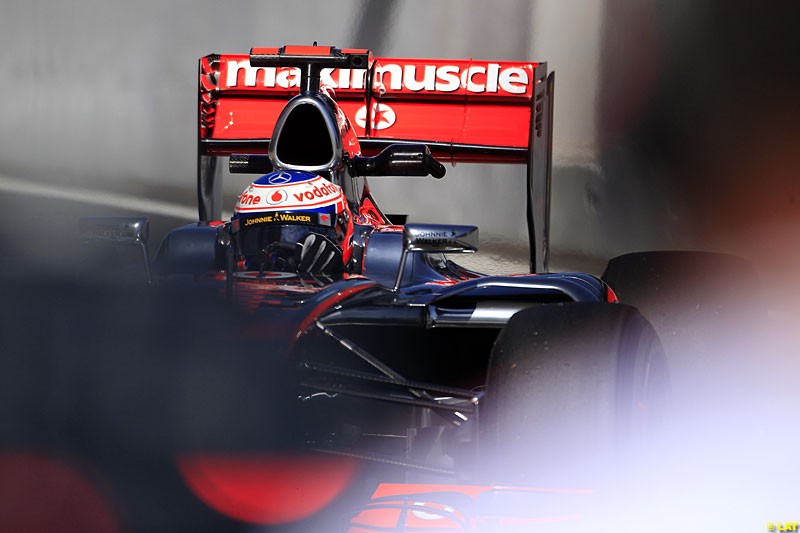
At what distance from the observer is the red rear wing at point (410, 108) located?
18.7 ft

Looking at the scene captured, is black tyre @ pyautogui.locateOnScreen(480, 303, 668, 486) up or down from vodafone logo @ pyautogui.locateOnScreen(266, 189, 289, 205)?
down

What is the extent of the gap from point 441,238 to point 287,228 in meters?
0.66

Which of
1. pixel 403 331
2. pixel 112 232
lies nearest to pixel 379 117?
pixel 112 232

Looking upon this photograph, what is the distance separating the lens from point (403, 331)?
10.5 feet

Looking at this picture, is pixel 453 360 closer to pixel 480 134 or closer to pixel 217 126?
pixel 480 134

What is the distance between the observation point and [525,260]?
933 cm

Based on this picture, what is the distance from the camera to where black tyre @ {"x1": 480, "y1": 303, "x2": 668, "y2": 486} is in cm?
242

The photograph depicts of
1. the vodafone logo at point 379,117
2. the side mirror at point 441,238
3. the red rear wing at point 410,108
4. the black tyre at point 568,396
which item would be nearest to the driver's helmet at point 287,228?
the side mirror at point 441,238

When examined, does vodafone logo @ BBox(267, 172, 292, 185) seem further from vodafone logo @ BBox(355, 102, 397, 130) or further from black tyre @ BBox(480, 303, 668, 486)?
vodafone logo @ BBox(355, 102, 397, 130)

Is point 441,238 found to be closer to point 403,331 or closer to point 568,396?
point 403,331

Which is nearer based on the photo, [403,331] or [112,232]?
[403,331]

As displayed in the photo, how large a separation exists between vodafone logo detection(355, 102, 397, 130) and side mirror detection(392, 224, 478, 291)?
260 centimetres

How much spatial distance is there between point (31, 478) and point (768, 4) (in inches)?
274

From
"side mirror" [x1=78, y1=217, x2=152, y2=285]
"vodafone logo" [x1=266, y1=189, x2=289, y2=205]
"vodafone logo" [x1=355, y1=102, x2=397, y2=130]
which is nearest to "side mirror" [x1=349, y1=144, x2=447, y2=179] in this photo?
"vodafone logo" [x1=266, y1=189, x2=289, y2=205]
